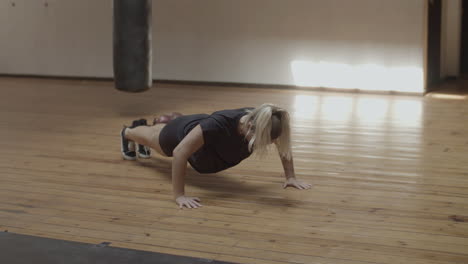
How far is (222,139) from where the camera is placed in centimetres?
325

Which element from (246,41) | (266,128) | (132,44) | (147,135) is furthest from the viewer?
(246,41)

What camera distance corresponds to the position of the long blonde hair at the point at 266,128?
120 inches

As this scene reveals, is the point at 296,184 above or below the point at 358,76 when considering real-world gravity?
below

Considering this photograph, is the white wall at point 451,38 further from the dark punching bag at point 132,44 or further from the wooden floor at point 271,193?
the dark punching bag at point 132,44

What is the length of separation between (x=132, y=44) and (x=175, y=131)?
189 centimetres

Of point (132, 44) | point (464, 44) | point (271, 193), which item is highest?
point (132, 44)

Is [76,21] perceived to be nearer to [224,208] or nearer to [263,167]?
[263,167]

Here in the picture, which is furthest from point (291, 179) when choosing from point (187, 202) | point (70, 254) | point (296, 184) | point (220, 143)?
point (70, 254)

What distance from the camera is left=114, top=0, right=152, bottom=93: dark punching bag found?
5.08 meters

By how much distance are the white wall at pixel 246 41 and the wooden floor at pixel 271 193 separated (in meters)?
1.18

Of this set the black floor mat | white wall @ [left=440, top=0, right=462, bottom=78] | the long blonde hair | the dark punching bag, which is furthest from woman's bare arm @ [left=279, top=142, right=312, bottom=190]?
white wall @ [left=440, top=0, right=462, bottom=78]

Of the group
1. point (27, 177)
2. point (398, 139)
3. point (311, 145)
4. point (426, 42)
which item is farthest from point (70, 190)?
point (426, 42)

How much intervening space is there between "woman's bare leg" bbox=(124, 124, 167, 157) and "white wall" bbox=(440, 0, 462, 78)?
4.52 m

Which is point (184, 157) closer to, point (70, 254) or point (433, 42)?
point (70, 254)
